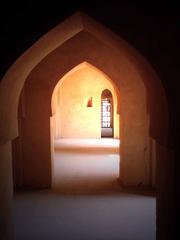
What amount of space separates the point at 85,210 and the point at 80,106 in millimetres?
11721

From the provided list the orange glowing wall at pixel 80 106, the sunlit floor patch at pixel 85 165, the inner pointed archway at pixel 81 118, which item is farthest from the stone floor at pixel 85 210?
the orange glowing wall at pixel 80 106

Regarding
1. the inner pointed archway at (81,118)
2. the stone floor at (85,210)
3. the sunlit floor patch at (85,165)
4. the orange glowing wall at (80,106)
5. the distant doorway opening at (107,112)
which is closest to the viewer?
the stone floor at (85,210)

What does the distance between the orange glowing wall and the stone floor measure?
7398mm

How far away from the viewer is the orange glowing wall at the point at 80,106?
1867 centimetres

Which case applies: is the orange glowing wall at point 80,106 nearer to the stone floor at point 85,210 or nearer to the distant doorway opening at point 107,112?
the distant doorway opening at point 107,112

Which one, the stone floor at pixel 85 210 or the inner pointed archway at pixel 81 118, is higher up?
the inner pointed archway at pixel 81 118

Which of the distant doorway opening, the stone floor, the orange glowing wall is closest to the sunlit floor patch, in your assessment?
the stone floor

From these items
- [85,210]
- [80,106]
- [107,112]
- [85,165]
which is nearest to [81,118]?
[80,106]

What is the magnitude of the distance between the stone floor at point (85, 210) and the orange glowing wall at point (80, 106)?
740 cm

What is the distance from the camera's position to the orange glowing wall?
18672 millimetres

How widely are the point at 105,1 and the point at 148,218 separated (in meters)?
5.04

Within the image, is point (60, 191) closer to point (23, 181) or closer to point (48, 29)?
point (23, 181)

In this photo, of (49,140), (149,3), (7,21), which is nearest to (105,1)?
(149,3)

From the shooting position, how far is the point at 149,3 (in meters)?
3.91
